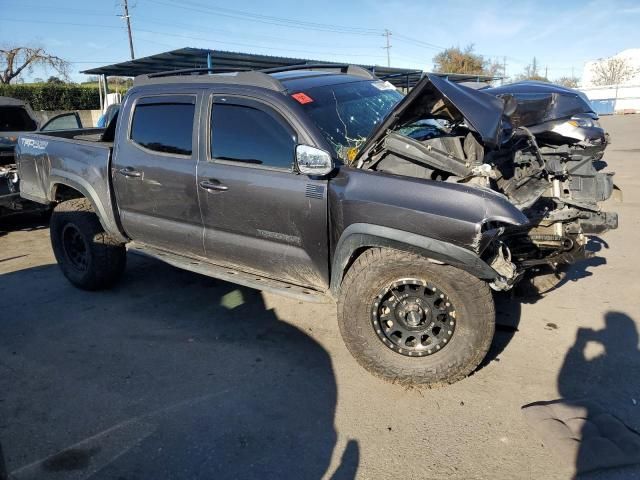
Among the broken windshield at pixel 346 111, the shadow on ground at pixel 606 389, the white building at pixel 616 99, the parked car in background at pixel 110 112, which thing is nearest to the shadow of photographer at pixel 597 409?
the shadow on ground at pixel 606 389

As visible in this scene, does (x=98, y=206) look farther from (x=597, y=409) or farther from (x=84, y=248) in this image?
(x=597, y=409)

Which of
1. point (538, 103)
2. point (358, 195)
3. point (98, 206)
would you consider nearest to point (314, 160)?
point (358, 195)

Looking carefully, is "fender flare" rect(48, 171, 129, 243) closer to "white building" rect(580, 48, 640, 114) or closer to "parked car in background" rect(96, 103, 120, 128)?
"parked car in background" rect(96, 103, 120, 128)

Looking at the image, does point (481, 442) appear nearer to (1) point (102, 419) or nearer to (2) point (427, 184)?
(2) point (427, 184)

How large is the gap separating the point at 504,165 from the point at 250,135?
1985mm

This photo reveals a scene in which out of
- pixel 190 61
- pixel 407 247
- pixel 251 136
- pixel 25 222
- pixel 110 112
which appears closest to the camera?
pixel 407 247

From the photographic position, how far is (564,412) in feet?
9.56

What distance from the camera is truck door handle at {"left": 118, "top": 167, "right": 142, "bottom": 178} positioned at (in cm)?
427

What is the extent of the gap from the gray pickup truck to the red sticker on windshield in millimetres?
12

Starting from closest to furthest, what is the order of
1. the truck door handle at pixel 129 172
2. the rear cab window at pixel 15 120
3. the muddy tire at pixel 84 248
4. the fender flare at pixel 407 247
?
the fender flare at pixel 407 247 < the truck door handle at pixel 129 172 < the muddy tire at pixel 84 248 < the rear cab window at pixel 15 120

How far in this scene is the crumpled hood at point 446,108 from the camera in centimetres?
310

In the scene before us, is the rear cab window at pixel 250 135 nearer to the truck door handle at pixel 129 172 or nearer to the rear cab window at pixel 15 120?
the truck door handle at pixel 129 172

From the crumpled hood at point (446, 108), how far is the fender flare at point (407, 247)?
0.58 metres

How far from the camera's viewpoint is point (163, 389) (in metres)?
3.35
